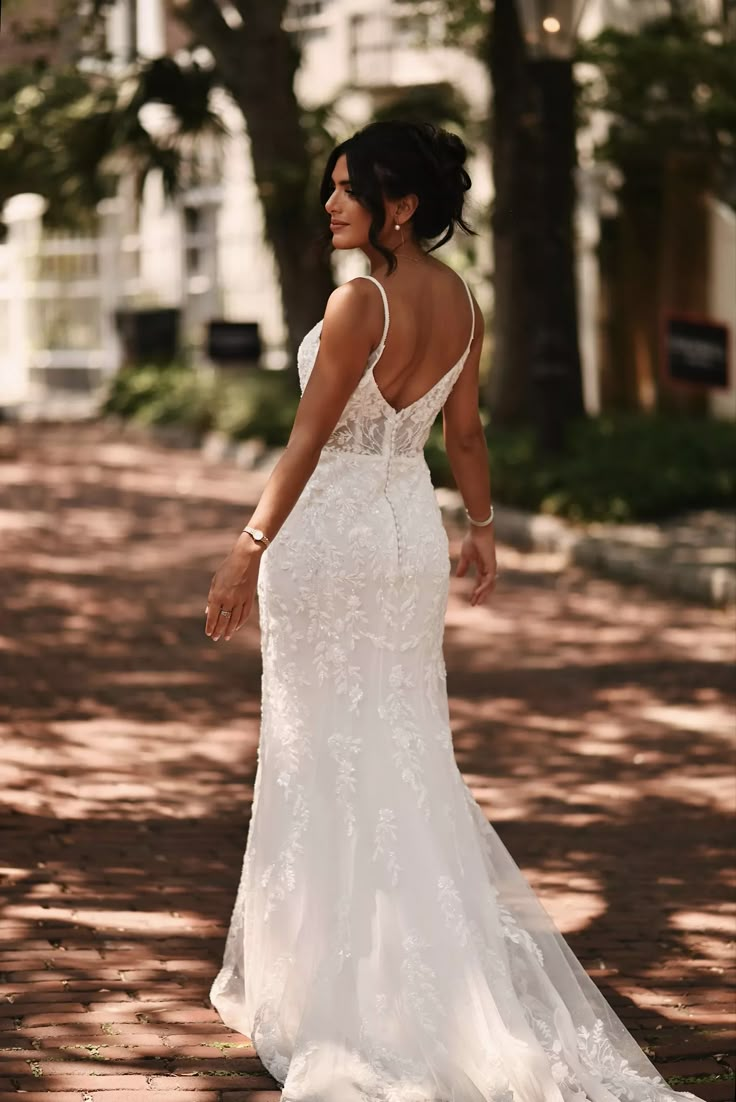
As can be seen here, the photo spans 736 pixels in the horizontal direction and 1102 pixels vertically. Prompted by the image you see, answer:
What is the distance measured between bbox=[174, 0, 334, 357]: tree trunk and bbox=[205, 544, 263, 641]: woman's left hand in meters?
8.83

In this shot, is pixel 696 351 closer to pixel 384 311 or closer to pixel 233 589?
pixel 384 311

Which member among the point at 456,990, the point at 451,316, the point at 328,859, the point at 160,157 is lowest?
the point at 456,990

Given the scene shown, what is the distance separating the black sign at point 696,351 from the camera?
12195 millimetres

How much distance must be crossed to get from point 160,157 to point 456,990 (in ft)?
32.6

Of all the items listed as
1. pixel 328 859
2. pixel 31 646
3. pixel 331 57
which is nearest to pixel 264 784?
pixel 328 859

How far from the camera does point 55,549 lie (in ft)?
41.2

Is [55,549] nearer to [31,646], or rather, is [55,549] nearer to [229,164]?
[31,646]

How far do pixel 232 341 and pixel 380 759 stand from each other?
17127 mm

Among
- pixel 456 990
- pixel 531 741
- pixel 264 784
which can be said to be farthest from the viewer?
pixel 531 741

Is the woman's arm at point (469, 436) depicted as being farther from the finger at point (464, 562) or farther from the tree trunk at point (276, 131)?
the tree trunk at point (276, 131)

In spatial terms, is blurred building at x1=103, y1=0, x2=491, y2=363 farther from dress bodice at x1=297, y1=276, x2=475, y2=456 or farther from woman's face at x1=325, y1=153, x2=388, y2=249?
woman's face at x1=325, y1=153, x2=388, y2=249

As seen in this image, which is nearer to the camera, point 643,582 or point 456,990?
point 456,990

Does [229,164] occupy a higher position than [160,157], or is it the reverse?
[229,164]

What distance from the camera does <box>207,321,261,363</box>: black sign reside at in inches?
816
